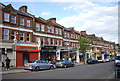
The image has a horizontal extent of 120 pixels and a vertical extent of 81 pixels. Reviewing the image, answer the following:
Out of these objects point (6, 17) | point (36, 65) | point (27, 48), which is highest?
point (6, 17)

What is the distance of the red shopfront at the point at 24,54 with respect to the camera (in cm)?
2519

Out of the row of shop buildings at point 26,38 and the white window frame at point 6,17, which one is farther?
the white window frame at point 6,17

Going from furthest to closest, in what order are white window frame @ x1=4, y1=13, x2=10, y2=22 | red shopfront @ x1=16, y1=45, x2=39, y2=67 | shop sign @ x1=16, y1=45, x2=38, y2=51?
red shopfront @ x1=16, y1=45, x2=39, y2=67
shop sign @ x1=16, y1=45, x2=38, y2=51
white window frame @ x1=4, y1=13, x2=10, y2=22

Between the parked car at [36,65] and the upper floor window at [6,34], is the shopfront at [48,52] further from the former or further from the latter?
the parked car at [36,65]

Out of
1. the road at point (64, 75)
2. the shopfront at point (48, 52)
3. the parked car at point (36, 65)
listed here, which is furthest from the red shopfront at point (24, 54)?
the road at point (64, 75)

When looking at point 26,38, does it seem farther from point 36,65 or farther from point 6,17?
point 36,65

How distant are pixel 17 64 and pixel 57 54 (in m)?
11.8

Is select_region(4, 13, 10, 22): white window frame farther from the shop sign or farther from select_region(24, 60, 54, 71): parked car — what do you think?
select_region(24, 60, 54, 71): parked car

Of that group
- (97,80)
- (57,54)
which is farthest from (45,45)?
(97,80)

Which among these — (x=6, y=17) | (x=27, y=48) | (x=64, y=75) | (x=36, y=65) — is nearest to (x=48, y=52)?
(x=27, y=48)

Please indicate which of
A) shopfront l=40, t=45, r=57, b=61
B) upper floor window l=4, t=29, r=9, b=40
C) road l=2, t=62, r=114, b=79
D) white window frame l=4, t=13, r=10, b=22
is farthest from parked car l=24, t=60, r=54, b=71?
shopfront l=40, t=45, r=57, b=61

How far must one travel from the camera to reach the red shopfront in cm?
2519

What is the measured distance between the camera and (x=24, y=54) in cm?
2681

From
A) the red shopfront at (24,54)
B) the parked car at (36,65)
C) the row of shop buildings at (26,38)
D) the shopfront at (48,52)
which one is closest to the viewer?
the parked car at (36,65)
